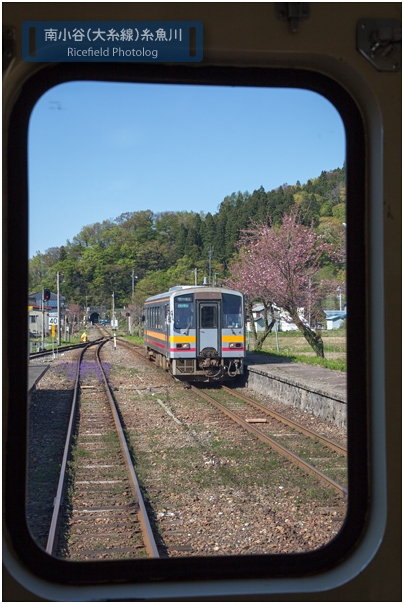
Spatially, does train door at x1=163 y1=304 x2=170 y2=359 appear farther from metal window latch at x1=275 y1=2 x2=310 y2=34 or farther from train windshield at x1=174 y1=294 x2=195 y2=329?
metal window latch at x1=275 y1=2 x2=310 y2=34

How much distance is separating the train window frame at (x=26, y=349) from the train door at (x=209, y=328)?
33.3 ft

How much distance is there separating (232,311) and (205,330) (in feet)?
2.80

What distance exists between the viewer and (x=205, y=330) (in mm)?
12016

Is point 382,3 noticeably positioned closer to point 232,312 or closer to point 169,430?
point 169,430

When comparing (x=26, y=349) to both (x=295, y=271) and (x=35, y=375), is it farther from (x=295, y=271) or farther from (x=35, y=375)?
(x=295, y=271)

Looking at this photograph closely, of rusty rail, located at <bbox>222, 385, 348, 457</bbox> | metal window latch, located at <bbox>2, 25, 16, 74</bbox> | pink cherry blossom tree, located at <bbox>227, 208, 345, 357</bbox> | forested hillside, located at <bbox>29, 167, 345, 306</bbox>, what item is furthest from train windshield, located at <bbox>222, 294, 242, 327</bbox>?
forested hillside, located at <bbox>29, 167, 345, 306</bbox>

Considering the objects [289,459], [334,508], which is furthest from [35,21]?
[289,459]

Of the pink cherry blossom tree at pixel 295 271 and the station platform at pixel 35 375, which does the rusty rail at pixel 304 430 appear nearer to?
the station platform at pixel 35 375

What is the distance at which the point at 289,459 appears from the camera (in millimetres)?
5961

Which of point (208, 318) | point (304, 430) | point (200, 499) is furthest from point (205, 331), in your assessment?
point (200, 499)

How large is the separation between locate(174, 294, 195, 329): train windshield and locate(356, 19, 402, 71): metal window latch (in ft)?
33.6

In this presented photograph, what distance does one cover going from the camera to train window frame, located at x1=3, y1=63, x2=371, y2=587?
1631mm

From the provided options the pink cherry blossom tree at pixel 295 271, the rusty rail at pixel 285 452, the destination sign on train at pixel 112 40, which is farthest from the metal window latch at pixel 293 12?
the pink cherry blossom tree at pixel 295 271

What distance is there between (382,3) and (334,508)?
4114 mm
